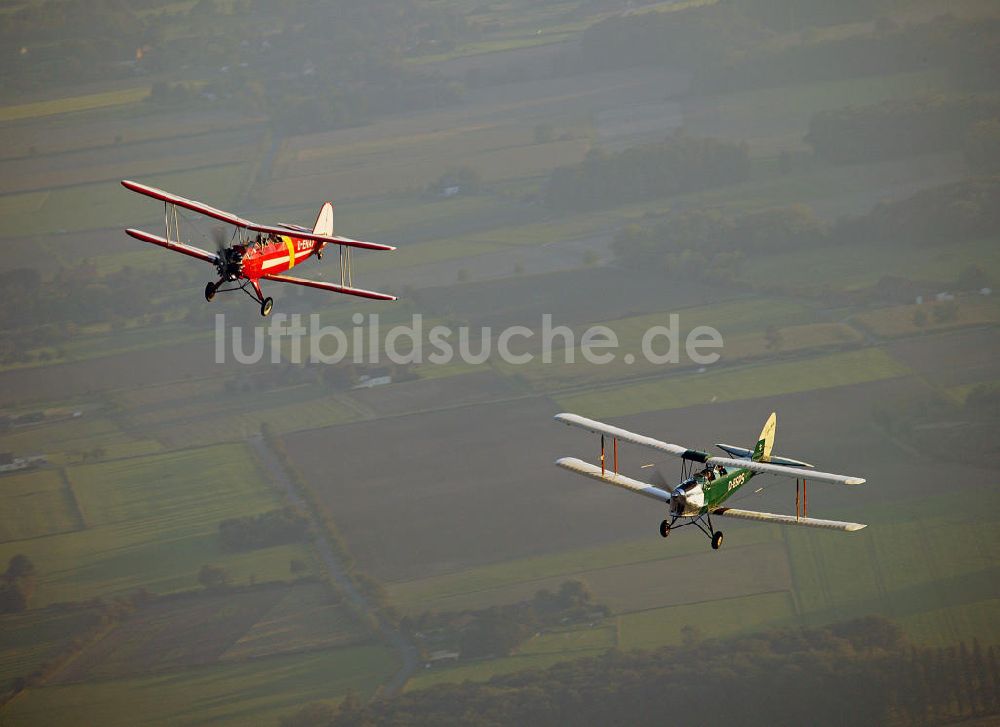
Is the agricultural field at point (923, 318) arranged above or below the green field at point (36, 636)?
above

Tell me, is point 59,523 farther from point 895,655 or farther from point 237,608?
point 895,655

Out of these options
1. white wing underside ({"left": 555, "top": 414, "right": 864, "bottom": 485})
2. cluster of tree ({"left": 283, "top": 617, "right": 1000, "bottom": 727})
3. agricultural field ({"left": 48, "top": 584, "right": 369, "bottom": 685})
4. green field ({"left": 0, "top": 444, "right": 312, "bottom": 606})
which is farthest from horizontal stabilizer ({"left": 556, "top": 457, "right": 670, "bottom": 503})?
green field ({"left": 0, "top": 444, "right": 312, "bottom": 606})

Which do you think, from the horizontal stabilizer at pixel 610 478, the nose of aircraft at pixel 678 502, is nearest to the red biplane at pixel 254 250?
the horizontal stabilizer at pixel 610 478

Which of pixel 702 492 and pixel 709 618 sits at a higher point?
pixel 702 492

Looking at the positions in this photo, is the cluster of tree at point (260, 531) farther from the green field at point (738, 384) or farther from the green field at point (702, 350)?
the green field at point (702, 350)

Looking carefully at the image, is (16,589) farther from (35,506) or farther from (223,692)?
(223,692)

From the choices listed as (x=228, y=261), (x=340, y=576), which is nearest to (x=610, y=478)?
(x=228, y=261)
